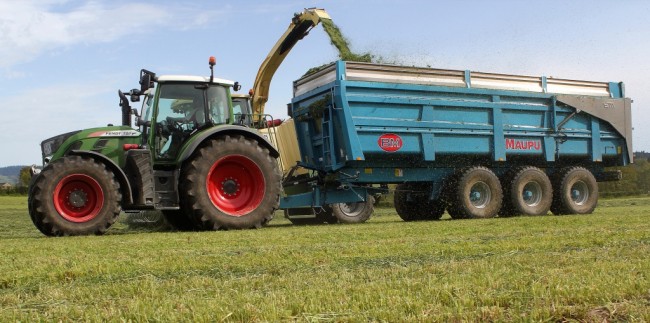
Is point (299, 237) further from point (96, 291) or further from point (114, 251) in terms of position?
point (96, 291)

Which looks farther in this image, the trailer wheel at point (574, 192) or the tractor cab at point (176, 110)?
the trailer wheel at point (574, 192)

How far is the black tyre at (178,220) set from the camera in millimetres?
9055

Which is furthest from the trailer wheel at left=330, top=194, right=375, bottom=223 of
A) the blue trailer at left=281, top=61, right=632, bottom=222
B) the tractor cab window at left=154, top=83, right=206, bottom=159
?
the tractor cab window at left=154, top=83, right=206, bottom=159

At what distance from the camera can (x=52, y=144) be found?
838 cm

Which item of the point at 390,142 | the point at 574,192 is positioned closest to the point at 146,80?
the point at 390,142

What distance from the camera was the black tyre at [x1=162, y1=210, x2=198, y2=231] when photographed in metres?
9.05

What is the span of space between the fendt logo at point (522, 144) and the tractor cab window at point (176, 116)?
5.31 meters

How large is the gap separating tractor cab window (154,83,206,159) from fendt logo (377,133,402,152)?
2.73 meters

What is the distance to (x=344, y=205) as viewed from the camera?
12.0 meters

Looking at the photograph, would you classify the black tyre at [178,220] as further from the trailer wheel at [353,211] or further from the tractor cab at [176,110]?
the trailer wheel at [353,211]

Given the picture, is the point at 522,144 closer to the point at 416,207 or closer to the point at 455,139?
the point at 455,139

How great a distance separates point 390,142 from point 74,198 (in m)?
4.61

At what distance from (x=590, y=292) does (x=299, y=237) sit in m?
4.06

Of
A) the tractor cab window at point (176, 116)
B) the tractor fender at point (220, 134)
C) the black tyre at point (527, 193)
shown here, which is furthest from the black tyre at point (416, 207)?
the tractor cab window at point (176, 116)
